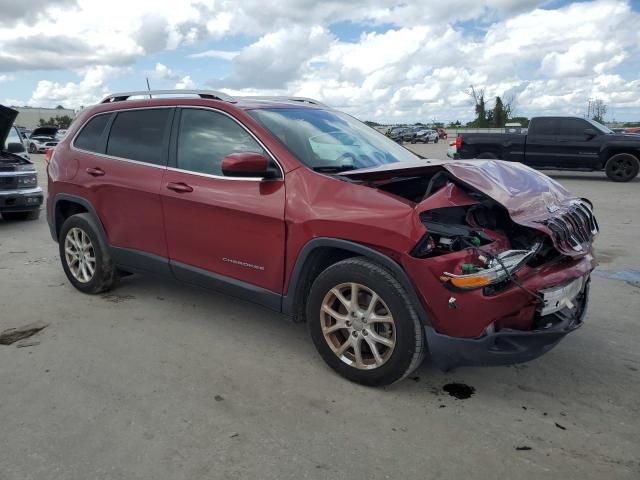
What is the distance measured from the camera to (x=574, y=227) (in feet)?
11.0

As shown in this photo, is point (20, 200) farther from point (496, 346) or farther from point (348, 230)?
point (496, 346)

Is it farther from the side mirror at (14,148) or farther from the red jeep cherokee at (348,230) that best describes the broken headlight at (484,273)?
the side mirror at (14,148)

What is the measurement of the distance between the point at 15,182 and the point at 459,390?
27.6ft

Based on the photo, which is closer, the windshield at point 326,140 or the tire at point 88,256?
the windshield at point 326,140

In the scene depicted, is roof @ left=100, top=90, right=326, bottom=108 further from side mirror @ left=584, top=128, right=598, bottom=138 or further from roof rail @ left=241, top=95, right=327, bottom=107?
side mirror @ left=584, top=128, right=598, bottom=138

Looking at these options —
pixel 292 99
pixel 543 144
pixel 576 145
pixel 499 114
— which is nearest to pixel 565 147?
pixel 576 145

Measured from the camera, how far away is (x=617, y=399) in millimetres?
3209

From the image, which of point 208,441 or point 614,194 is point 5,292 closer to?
point 208,441

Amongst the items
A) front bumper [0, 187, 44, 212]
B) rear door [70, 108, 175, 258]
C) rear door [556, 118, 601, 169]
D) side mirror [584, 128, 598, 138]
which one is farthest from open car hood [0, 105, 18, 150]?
side mirror [584, 128, 598, 138]

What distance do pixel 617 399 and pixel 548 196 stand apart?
1.26 metres

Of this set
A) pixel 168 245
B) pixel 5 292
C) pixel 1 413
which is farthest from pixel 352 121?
pixel 5 292

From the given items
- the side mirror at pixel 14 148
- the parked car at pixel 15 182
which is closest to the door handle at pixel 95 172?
the parked car at pixel 15 182

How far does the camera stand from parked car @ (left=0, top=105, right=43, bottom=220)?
353 inches

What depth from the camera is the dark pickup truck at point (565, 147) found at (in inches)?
558
